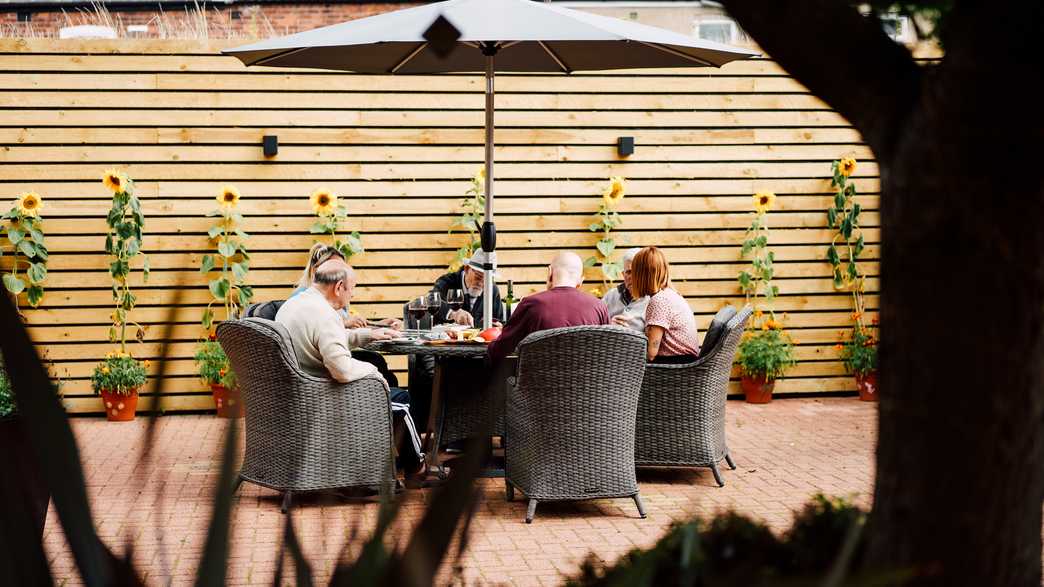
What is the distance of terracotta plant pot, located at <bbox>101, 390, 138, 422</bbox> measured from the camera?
8.07 metres

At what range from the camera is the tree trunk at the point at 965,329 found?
4.94 ft

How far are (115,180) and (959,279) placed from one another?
7.30 metres

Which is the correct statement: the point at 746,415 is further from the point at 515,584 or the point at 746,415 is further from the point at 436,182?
the point at 515,584

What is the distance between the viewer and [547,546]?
492cm

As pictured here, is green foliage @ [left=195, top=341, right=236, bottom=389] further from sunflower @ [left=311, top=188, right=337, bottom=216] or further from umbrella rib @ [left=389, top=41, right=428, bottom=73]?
umbrella rib @ [left=389, top=41, right=428, bottom=73]

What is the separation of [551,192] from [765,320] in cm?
202

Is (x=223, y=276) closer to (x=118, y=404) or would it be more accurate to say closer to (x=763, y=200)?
(x=118, y=404)

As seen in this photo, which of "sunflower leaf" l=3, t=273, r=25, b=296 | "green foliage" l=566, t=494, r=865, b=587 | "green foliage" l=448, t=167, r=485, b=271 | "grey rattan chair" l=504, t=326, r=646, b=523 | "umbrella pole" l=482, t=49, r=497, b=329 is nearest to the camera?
"green foliage" l=566, t=494, r=865, b=587

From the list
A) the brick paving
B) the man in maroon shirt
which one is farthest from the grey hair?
the brick paving

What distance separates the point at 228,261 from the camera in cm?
837

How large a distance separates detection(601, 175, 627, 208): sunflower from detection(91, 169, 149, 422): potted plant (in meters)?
3.45

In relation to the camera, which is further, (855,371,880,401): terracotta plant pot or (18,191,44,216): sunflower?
(855,371,880,401): terracotta plant pot

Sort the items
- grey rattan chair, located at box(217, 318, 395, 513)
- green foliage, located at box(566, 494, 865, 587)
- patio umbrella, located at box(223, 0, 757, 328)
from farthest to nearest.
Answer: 1. patio umbrella, located at box(223, 0, 757, 328)
2. grey rattan chair, located at box(217, 318, 395, 513)
3. green foliage, located at box(566, 494, 865, 587)

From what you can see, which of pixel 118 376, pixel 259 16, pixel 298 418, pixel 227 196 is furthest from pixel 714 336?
pixel 259 16
